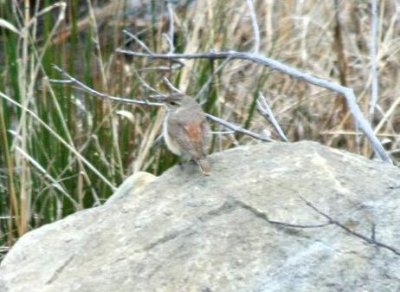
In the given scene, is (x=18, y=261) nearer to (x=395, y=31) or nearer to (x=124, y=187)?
(x=124, y=187)

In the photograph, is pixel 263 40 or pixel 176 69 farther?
pixel 263 40

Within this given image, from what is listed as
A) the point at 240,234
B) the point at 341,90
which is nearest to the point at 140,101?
the point at 341,90

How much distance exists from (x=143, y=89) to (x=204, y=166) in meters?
1.87

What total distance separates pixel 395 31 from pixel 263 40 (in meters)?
0.67

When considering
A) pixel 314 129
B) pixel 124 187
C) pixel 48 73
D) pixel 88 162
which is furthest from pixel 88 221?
pixel 314 129

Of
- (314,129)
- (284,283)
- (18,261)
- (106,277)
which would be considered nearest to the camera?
(284,283)

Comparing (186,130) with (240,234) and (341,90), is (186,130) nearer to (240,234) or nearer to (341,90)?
(341,90)

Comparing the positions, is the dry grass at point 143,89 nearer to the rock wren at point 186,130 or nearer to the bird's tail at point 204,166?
the rock wren at point 186,130

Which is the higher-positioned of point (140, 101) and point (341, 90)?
point (341, 90)

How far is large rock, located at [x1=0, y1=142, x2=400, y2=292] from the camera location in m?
3.02

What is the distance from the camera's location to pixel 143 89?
5.30 metres

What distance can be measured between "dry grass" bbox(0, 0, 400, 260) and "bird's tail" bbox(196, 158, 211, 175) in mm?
767

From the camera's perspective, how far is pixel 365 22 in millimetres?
6062

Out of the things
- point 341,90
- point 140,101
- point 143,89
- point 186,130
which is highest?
point 341,90
